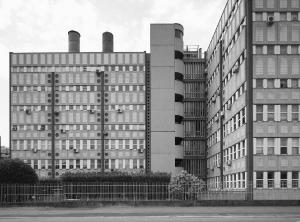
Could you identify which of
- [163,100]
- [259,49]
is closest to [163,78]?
[163,100]

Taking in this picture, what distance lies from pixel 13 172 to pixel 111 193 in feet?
34.3

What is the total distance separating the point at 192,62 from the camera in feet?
219

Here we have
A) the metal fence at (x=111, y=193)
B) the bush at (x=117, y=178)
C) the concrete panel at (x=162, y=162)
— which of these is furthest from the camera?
the concrete panel at (x=162, y=162)

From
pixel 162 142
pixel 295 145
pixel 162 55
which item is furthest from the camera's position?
pixel 162 55

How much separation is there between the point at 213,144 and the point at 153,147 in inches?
369

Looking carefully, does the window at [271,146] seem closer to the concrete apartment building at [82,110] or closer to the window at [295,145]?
the window at [295,145]

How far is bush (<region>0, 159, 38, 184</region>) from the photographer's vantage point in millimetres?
39072

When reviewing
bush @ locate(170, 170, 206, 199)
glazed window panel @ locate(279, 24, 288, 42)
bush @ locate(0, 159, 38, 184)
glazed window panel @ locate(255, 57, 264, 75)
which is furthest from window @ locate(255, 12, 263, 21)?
bush @ locate(0, 159, 38, 184)

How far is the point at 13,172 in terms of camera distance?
39719mm

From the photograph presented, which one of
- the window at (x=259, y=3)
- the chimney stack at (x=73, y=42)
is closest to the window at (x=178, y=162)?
the chimney stack at (x=73, y=42)

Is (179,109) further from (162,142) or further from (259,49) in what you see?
(259,49)

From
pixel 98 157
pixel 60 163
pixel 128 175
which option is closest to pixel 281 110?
pixel 128 175

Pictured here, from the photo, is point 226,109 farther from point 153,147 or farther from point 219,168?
point 153,147

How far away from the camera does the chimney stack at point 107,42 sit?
69.0 m
